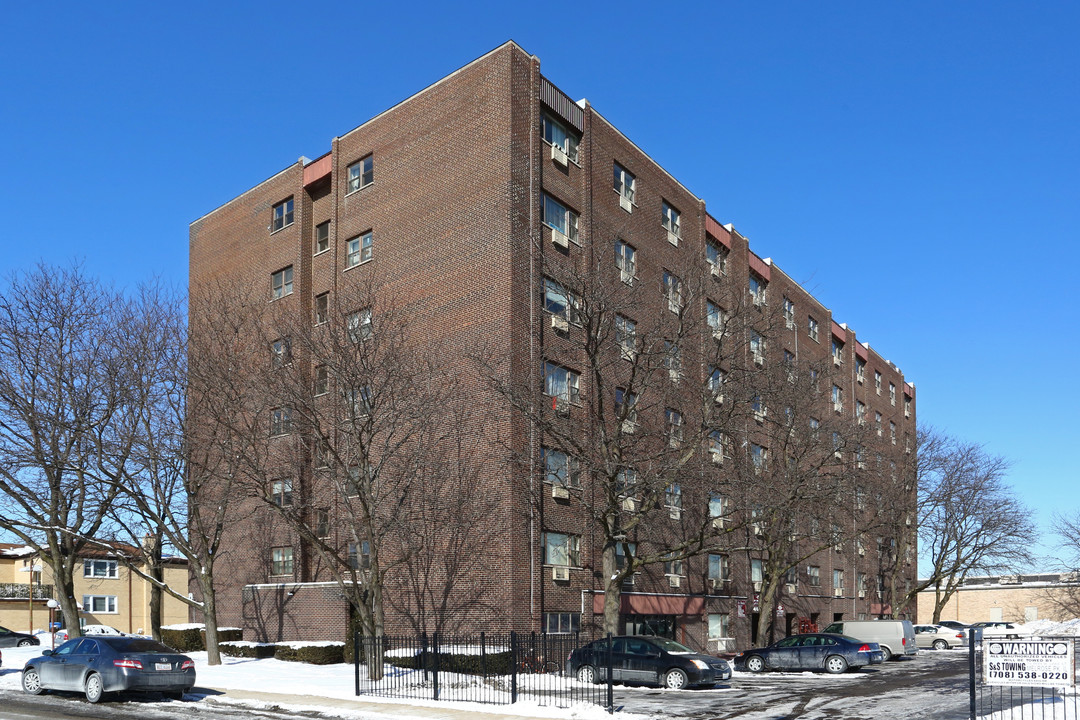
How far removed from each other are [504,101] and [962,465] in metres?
43.3

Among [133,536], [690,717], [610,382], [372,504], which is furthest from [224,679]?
[610,382]

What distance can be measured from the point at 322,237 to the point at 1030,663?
115ft

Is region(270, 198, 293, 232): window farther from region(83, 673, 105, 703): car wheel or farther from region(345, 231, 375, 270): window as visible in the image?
region(83, 673, 105, 703): car wheel

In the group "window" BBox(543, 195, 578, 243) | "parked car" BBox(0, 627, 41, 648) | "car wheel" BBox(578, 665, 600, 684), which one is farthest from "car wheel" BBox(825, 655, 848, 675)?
"parked car" BBox(0, 627, 41, 648)

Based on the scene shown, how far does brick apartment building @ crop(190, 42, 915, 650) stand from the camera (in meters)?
34.9

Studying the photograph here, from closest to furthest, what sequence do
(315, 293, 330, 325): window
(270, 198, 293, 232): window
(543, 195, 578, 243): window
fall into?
(543, 195, 578, 243): window, (315, 293, 330, 325): window, (270, 198, 293, 232): window

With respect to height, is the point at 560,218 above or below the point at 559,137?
below

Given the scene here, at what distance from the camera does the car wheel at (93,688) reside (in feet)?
73.4

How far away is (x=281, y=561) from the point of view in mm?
41438

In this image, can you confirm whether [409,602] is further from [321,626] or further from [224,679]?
[224,679]

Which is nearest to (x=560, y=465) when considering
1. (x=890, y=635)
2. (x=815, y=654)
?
(x=815, y=654)

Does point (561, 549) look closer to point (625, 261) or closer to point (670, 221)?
point (625, 261)

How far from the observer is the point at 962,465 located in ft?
213

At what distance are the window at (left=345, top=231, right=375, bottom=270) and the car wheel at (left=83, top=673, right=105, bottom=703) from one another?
21.1m
